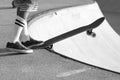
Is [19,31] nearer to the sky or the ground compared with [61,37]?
nearer to the sky

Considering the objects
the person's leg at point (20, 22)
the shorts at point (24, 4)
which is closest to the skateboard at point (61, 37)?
the person's leg at point (20, 22)

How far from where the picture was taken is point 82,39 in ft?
22.7

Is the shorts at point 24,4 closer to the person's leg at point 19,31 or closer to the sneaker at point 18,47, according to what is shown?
the person's leg at point 19,31

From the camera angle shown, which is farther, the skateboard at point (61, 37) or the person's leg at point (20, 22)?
the skateboard at point (61, 37)

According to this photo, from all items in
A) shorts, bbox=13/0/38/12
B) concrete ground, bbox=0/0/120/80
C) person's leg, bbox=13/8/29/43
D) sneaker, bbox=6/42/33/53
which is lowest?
concrete ground, bbox=0/0/120/80

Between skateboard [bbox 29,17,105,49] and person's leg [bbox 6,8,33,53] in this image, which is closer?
person's leg [bbox 6,8,33,53]

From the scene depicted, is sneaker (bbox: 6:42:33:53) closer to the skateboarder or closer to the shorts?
the skateboarder

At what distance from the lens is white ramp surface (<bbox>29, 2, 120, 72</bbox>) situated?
238 inches

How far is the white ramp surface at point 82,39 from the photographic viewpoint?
604 cm

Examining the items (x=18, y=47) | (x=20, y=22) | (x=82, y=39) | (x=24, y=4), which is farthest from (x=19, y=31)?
(x=82, y=39)

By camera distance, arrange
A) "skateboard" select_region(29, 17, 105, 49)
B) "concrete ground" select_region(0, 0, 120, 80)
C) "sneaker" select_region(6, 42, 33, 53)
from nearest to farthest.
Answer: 1. "concrete ground" select_region(0, 0, 120, 80)
2. "sneaker" select_region(6, 42, 33, 53)
3. "skateboard" select_region(29, 17, 105, 49)

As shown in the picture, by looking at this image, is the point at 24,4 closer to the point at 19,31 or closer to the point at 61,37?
the point at 19,31

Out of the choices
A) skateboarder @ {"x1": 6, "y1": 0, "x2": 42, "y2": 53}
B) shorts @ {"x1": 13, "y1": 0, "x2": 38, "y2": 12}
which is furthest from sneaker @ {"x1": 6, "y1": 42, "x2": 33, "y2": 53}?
shorts @ {"x1": 13, "y1": 0, "x2": 38, "y2": 12}

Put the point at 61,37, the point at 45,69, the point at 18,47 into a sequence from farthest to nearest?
the point at 61,37
the point at 18,47
the point at 45,69
